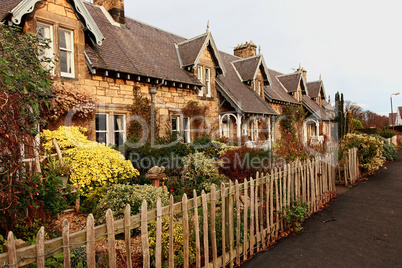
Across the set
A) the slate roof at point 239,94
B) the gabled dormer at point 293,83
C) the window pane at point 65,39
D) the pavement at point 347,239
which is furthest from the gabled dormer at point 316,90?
the window pane at point 65,39

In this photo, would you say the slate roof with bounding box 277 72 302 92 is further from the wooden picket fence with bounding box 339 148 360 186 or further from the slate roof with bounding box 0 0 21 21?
the slate roof with bounding box 0 0 21 21

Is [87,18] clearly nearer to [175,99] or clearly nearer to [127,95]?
[127,95]

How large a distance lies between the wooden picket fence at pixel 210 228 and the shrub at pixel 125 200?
0.56 metres

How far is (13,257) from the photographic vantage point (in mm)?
2268

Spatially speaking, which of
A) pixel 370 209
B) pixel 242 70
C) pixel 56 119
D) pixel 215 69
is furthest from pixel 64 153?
pixel 242 70

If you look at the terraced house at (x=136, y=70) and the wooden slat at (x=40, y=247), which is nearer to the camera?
the wooden slat at (x=40, y=247)

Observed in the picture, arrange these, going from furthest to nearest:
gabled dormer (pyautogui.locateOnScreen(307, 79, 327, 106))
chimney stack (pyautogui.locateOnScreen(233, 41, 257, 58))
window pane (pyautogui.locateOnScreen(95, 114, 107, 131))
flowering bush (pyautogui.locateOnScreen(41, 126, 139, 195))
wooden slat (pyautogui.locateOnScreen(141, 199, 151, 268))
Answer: gabled dormer (pyautogui.locateOnScreen(307, 79, 327, 106)) < chimney stack (pyautogui.locateOnScreen(233, 41, 257, 58)) < window pane (pyautogui.locateOnScreen(95, 114, 107, 131)) < flowering bush (pyautogui.locateOnScreen(41, 126, 139, 195)) < wooden slat (pyautogui.locateOnScreen(141, 199, 151, 268))

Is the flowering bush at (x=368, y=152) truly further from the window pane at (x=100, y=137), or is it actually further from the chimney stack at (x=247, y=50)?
the chimney stack at (x=247, y=50)

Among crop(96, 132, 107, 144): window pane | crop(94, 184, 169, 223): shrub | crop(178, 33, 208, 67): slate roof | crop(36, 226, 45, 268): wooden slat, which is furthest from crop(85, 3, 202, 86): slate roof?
crop(36, 226, 45, 268): wooden slat

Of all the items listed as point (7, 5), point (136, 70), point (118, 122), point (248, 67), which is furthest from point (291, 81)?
point (7, 5)

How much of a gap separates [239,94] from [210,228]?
13638mm

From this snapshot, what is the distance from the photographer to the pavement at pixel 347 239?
4.51 m

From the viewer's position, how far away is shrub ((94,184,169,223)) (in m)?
5.03

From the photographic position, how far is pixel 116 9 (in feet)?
44.9
